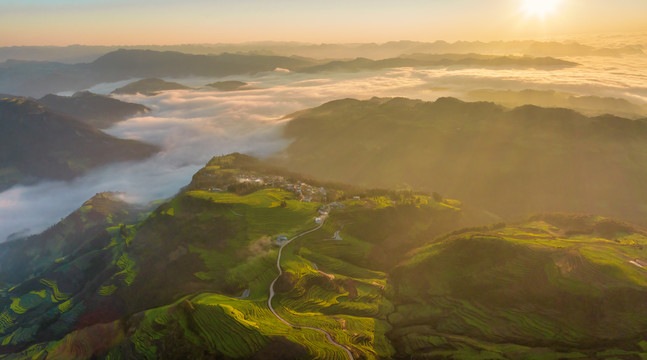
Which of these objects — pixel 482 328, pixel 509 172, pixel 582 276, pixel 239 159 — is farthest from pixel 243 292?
pixel 509 172

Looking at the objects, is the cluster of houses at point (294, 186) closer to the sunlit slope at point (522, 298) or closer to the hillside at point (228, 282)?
the hillside at point (228, 282)

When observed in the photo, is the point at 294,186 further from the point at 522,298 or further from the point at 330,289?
the point at 522,298

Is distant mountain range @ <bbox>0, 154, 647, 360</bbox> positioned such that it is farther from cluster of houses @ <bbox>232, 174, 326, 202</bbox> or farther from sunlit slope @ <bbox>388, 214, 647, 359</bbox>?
cluster of houses @ <bbox>232, 174, 326, 202</bbox>

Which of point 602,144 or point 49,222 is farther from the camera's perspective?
point 602,144

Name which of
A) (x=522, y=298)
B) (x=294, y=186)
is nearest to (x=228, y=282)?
(x=522, y=298)

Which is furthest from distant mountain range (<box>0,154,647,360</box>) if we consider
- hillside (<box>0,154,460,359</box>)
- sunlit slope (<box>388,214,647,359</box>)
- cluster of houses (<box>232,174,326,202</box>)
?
Answer: cluster of houses (<box>232,174,326,202</box>)

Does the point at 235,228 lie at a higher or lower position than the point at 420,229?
higher

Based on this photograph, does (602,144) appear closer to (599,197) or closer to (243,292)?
(599,197)
